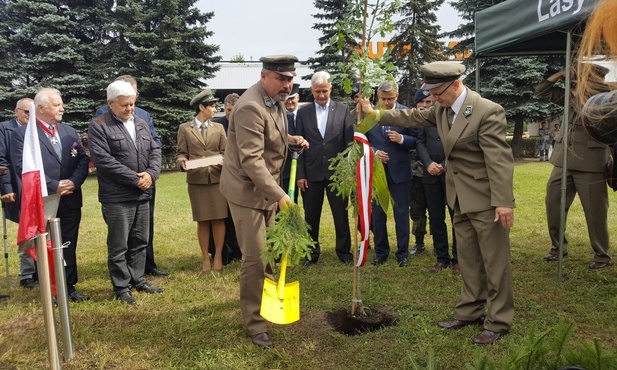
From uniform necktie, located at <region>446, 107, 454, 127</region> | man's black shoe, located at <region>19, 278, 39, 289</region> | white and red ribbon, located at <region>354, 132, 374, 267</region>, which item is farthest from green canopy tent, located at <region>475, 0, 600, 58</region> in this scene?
man's black shoe, located at <region>19, 278, 39, 289</region>

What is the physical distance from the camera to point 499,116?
12.3 ft

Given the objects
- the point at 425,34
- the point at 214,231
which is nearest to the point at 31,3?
the point at 425,34

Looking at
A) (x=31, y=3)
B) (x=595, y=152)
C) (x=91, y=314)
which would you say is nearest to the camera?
(x=91, y=314)

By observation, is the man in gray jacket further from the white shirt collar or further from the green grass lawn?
the white shirt collar


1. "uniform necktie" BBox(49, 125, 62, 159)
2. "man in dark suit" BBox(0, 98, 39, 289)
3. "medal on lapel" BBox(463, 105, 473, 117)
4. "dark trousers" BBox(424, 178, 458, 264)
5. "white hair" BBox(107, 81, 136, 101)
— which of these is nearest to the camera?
"medal on lapel" BBox(463, 105, 473, 117)

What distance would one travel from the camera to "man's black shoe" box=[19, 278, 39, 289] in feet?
19.0

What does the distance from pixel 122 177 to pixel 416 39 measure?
2531 cm

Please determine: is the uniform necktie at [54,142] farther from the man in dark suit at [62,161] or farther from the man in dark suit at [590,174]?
the man in dark suit at [590,174]

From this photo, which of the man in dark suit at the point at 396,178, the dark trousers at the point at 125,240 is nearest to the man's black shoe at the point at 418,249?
the man in dark suit at the point at 396,178

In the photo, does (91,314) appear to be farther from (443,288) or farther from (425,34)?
(425,34)

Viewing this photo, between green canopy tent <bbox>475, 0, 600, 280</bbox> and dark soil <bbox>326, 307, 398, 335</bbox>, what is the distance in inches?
87.7

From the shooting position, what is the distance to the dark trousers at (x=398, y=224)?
20.1 ft

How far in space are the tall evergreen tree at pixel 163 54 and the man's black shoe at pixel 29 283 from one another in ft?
57.1

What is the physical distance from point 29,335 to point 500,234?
13.3ft
